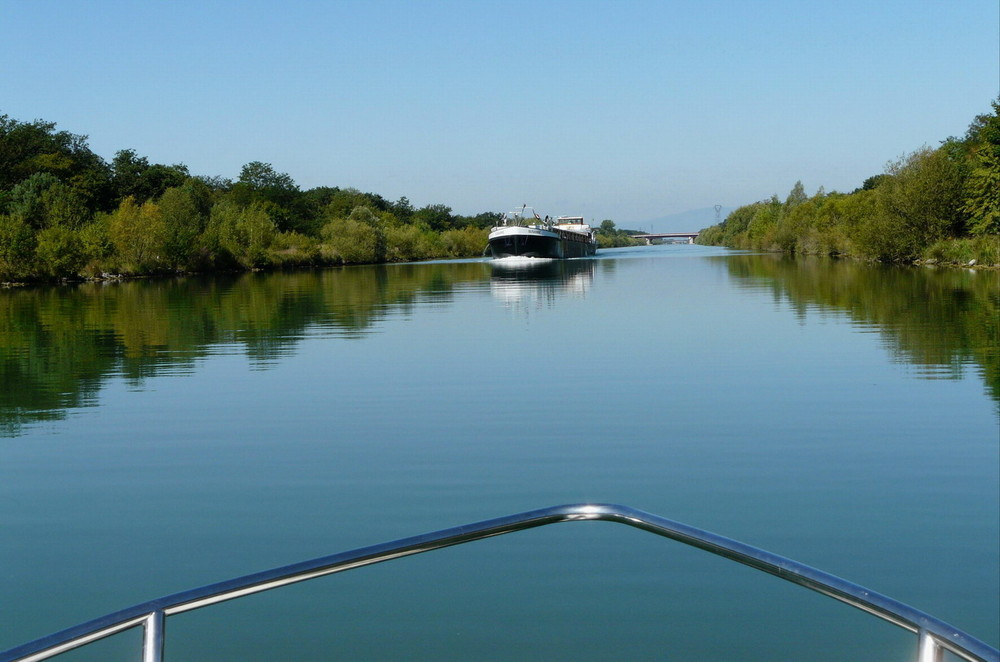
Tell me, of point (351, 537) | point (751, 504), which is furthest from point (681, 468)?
point (351, 537)

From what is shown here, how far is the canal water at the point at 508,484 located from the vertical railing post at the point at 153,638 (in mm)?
3809

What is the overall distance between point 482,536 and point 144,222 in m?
64.8

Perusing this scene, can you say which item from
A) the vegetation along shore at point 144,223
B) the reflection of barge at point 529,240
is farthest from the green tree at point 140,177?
the reflection of barge at point 529,240

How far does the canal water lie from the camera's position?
5949 mm

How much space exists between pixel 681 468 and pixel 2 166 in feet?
260

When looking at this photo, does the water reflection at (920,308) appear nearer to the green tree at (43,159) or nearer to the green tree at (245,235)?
the green tree at (245,235)

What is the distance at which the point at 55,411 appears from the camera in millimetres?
13328

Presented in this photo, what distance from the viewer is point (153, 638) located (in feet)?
6.25

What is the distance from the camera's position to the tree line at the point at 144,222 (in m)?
56.8

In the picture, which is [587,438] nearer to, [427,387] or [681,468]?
[681,468]

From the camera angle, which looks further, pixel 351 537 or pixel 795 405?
pixel 795 405

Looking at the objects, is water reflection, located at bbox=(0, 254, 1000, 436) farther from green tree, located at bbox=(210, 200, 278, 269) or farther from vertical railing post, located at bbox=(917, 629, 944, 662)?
green tree, located at bbox=(210, 200, 278, 269)

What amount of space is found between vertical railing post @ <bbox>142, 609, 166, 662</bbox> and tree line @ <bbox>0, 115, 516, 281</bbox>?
5608 centimetres

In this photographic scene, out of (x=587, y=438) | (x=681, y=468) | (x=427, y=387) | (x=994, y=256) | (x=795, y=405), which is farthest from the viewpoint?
(x=994, y=256)
